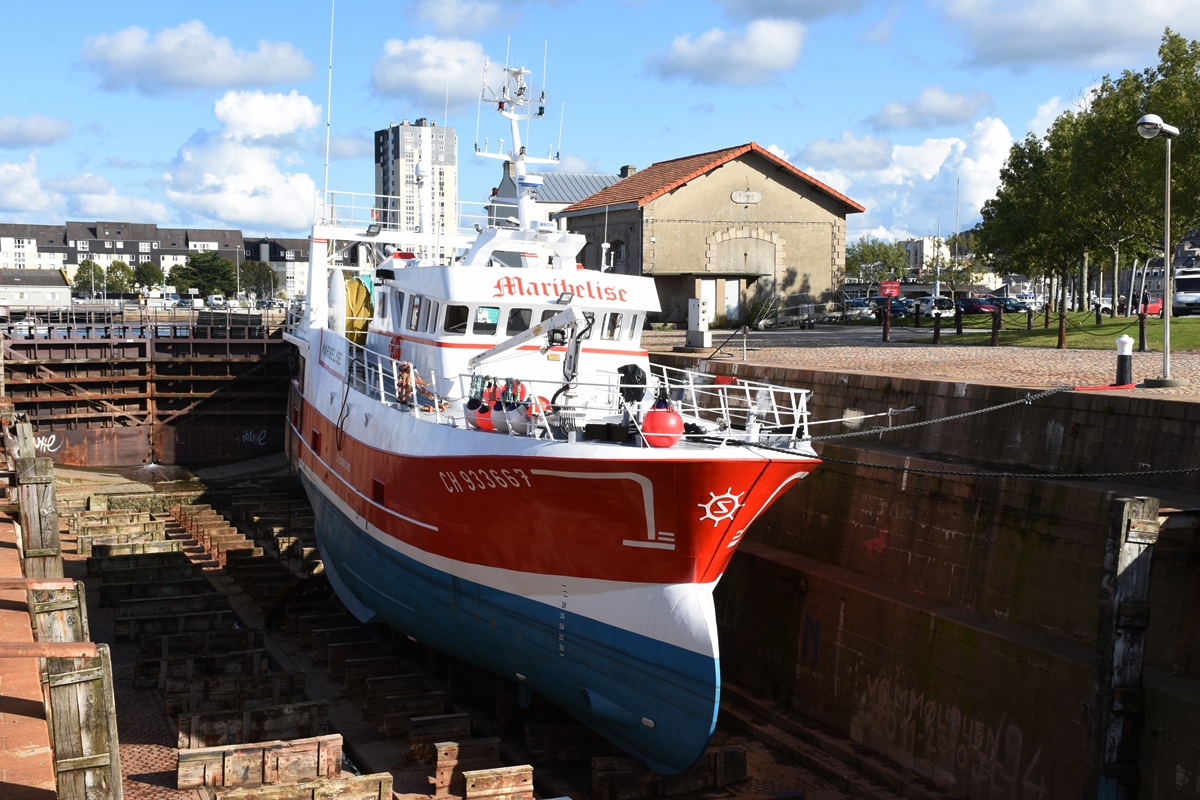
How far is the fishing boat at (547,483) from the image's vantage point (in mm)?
12367

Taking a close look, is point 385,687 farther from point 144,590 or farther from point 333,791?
point 144,590

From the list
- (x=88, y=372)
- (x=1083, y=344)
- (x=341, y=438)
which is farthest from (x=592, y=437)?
(x=88, y=372)

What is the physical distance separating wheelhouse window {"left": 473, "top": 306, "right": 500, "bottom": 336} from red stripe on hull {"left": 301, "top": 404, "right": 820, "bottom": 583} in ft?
9.18

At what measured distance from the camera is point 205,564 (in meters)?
23.1

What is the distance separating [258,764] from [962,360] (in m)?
16.1

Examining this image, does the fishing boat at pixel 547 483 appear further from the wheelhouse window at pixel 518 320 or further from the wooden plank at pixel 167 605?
the wooden plank at pixel 167 605

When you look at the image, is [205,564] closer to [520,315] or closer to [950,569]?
[520,315]

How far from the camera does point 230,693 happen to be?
14.5m

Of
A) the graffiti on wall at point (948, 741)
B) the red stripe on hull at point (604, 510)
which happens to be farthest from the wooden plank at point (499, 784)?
the graffiti on wall at point (948, 741)

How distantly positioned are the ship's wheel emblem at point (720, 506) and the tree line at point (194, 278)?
109 m

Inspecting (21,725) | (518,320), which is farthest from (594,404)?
(21,725)

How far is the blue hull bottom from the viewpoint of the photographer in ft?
40.6

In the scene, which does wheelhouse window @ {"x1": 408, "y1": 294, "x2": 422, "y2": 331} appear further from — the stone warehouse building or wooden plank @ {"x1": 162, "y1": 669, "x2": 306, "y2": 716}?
the stone warehouse building

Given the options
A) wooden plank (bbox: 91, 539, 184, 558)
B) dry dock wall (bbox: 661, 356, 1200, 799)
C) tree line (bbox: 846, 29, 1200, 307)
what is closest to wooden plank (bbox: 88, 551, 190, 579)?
wooden plank (bbox: 91, 539, 184, 558)
